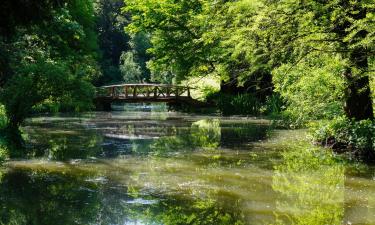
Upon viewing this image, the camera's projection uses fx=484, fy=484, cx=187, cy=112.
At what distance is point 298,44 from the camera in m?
11.2

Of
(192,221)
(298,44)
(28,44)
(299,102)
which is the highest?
(28,44)

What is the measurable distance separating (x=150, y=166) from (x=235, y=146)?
4.05 meters

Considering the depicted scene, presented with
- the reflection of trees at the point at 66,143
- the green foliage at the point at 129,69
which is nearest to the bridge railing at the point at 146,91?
the reflection of trees at the point at 66,143

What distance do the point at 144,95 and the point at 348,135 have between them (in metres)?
24.6

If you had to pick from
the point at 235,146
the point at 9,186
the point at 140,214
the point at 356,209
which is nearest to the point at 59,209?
the point at 140,214

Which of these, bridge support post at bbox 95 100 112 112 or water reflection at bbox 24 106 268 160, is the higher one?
bridge support post at bbox 95 100 112 112

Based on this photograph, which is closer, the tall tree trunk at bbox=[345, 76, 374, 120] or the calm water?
the calm water

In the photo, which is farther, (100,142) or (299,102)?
(100,142)

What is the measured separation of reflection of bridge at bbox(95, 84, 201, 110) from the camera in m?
34.6

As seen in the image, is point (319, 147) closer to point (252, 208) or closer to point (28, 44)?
point (252, 208)

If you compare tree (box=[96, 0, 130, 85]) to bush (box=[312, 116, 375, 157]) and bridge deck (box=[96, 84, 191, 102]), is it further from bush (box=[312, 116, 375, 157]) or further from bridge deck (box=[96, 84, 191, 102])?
bush (box=[312, 116, 375, 157])

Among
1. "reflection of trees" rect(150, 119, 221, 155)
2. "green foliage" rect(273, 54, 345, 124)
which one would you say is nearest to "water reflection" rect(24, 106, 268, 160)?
"reflection of trees" rect(150, 119, 221, 155)

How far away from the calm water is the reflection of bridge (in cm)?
1904

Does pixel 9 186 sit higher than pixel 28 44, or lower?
lower
